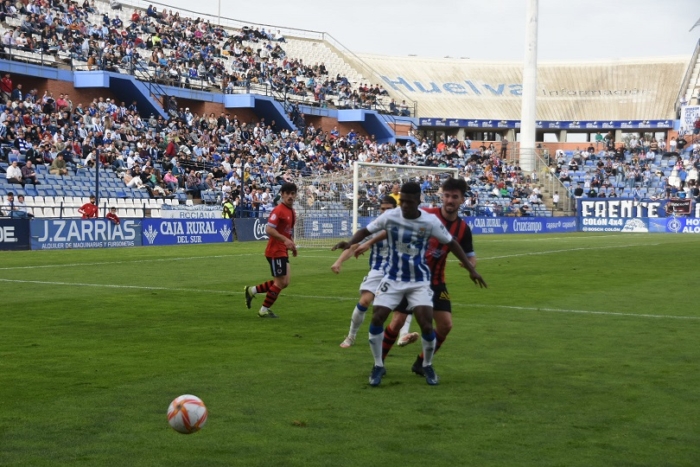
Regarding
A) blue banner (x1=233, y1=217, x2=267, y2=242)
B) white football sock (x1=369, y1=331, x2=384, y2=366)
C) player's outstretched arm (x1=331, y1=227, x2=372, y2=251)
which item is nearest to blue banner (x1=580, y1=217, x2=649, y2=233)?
blue banner (x1=233, y1=217, x2=267, y2=242)

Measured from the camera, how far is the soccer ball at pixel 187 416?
677 centimetres

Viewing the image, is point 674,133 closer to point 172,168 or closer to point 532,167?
point 532,167

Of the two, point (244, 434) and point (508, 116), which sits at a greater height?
point (508, 116)

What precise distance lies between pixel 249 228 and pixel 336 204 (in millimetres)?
5691

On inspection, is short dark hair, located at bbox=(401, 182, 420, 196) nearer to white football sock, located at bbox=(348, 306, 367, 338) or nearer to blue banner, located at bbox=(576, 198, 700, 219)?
white football sock, located at bbox=(348, 306, 367, 338)

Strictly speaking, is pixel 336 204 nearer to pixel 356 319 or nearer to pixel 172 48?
pixel 172 48

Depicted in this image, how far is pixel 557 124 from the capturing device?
278 ft

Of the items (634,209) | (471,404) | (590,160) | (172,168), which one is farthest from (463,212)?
(471,404)

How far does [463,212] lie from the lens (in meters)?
52.4

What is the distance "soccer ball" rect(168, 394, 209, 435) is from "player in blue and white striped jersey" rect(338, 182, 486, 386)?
8.06 feet

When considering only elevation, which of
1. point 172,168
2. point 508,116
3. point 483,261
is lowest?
point 483,261

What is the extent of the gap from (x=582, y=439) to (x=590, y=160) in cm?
6635

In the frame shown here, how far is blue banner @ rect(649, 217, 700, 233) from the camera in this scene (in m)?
55.9

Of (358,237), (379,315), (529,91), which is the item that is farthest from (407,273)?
(529,91)
